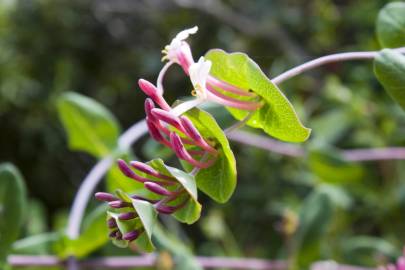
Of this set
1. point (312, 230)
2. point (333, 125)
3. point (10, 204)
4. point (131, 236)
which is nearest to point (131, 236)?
point (131, 236)

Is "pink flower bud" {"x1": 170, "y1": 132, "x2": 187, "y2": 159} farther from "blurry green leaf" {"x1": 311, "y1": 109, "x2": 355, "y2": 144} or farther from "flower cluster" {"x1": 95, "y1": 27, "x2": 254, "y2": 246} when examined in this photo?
"blurry green leaf" {"x1": 311, "y1": 109, "x2": 355, "y2": 144}

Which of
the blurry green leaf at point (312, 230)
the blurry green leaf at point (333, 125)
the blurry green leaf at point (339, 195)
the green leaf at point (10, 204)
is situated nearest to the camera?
the green leaf at point (10, 204)

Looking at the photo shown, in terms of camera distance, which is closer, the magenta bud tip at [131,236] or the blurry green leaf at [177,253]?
the magenta bud tip at [131,236]

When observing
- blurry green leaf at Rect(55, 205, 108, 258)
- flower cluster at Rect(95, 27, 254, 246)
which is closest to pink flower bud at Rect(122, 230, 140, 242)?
flower cluster at Rect(95, 27, 254, 246)

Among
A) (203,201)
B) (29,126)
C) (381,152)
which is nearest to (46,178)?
(29,126)

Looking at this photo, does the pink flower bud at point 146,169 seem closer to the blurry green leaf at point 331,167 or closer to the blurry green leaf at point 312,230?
the blurry green leaf at point 312,230

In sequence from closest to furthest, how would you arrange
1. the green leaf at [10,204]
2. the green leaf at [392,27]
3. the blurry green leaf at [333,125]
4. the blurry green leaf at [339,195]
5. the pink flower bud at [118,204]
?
the pink flower bud at [118,204] < the green leaf at [392,27] < the green leaf at [10,204] < the blurry green leaf at [339,195] < the blurry green leaf at [333,125]

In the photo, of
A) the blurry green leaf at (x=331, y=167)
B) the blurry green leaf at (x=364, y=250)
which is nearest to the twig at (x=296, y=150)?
the blurry green leaf at (x=331, y=167)
